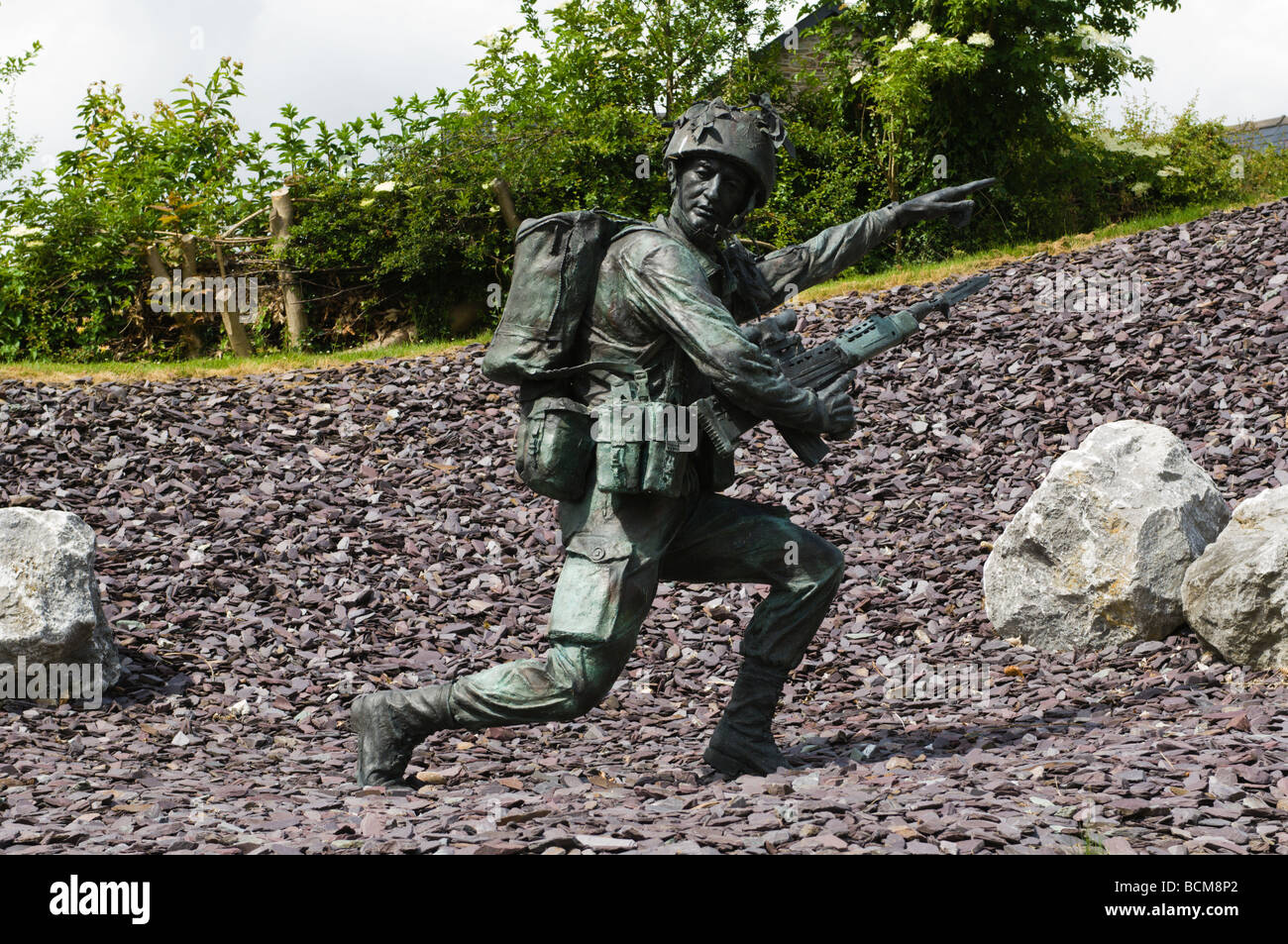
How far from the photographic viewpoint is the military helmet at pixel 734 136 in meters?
4.39

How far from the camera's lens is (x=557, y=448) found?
4336 mm

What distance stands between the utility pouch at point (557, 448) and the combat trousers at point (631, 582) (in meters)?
0.11

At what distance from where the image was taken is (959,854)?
3438mm

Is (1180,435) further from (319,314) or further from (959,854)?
(319,314)

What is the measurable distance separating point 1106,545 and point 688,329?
10.1ft

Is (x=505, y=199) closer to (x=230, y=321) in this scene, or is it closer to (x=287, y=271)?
(x=287, y=271)

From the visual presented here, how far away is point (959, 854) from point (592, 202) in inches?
413

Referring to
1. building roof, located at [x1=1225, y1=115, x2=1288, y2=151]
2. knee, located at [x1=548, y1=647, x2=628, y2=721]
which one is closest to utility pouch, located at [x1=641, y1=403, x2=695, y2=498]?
knee, located at [x1=548, y1=647, x2=628, y2=721]

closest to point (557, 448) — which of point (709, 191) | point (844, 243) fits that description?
point (709, 191)

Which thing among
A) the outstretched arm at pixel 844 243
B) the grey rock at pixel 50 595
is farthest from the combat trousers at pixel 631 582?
the grey rock at pixel 50 595

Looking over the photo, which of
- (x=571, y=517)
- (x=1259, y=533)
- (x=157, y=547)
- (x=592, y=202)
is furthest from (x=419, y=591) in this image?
(x=592, y=202)

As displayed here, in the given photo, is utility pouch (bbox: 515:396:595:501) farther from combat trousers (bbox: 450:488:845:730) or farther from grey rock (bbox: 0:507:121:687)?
grey rock (bbox: 0:507:121:687)

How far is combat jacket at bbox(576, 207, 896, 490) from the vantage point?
419 centimetres

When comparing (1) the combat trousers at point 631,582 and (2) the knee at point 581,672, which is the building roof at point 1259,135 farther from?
(2) the knee at point 581,672
